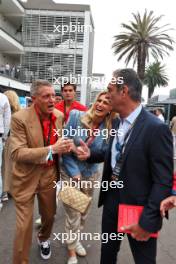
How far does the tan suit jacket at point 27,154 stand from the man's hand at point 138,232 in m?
1.13

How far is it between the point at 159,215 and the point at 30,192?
1.44m

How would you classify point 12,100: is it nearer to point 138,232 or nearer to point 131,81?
point 131,81

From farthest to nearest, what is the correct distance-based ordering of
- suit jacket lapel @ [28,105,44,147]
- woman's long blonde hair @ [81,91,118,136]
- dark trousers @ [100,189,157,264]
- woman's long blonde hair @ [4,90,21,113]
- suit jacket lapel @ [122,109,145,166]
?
woman's long blonde hair @ [4,90,21,113], woman's long blonde hair @ [81,91,118,136], suit jacket lapel @ [28,105,44,147], dark trousers @ [100,189,157,264], suit jacket lapel @ [122,109,145,166]

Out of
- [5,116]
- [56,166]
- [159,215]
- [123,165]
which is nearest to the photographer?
[159,215]

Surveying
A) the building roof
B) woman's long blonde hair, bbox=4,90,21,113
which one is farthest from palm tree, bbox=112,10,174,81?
woman's long blonde hair, bbox=4,90,21,113

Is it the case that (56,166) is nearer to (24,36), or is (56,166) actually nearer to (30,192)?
(30,192)

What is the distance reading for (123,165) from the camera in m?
2.34

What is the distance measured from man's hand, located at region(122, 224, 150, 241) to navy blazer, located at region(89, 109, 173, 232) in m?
0.04

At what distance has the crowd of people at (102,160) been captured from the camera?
7.15 feet

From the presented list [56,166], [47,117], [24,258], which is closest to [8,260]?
[24,258]

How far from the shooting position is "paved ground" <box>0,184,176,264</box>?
3.70m

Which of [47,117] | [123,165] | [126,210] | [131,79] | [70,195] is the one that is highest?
[131,79]

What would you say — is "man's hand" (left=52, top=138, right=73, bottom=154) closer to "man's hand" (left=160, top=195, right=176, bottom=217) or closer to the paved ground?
"man's hand" (left=160, top=195, right=176, bottom=217)

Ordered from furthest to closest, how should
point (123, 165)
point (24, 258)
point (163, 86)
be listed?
point (163, 86), point (24, 258), point (123, 165)
